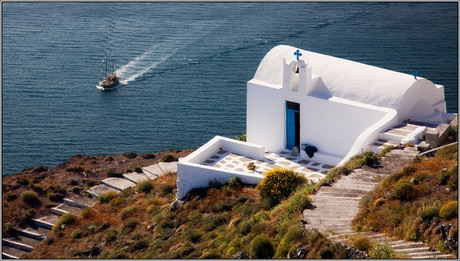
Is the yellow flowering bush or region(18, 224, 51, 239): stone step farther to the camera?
region(18, 224, 51, 239): stone step

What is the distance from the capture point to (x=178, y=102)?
185ft

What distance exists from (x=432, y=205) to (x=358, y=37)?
46383 mm

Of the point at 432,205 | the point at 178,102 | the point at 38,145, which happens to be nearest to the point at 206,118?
the point at 178,102

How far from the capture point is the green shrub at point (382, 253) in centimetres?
1825

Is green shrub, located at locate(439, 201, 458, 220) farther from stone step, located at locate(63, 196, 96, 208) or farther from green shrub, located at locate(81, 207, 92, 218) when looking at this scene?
stone step, located at locate(63, 196, 96, 208)

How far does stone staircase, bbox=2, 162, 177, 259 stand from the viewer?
113 feet

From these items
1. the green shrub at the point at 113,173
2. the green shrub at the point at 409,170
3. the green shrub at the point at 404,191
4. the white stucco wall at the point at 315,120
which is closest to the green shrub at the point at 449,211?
the green shrub at the point at 404,191

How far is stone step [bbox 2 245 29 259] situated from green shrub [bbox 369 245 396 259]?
2024cm

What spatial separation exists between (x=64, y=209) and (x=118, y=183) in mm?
3617

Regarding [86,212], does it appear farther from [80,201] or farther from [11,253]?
[11,253]

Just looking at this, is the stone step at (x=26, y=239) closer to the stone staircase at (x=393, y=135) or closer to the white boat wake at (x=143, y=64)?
the stone staircase at (x=393, y=135)

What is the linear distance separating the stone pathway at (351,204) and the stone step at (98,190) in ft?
57.3

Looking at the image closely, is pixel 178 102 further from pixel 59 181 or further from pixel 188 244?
pixel 188 244

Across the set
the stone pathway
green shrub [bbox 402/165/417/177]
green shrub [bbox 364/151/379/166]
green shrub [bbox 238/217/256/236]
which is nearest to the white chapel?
green shrub [bbox 364/151/379/166]
